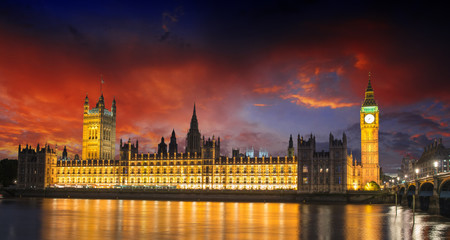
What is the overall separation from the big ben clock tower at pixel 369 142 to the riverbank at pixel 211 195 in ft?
111

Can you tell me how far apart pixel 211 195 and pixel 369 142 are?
65925 millimetres

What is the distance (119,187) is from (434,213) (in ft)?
417

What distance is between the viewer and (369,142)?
184 metres

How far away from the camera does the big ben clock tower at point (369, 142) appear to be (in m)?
182

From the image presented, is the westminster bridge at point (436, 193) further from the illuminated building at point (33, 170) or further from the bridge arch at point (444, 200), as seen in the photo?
the illuminated building at point (33, 170)

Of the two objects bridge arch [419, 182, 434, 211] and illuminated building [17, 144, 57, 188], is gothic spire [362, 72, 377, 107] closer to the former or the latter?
bridge arch [419, 182, 434, 211]

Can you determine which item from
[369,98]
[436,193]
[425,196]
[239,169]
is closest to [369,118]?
[369,98]

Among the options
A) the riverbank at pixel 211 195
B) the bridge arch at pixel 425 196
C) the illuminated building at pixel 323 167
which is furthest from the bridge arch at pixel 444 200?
the illuminated building at pixel 323 167

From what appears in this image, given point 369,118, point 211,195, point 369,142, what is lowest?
point 211,195

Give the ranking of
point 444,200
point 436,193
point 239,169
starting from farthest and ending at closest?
point 239,169, point 444,200, point 436,193

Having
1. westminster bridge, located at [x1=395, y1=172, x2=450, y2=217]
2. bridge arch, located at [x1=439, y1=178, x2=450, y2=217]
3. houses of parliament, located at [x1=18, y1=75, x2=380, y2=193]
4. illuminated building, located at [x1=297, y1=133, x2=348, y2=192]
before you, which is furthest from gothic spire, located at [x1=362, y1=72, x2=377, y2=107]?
bridge arch, located at [x1=439, y1=178, x2=450, y2=217]

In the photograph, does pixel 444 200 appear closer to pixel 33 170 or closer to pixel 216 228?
pixel 216 228

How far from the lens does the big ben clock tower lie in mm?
181875

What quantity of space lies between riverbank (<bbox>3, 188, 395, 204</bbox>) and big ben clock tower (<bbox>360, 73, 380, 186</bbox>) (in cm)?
3387
